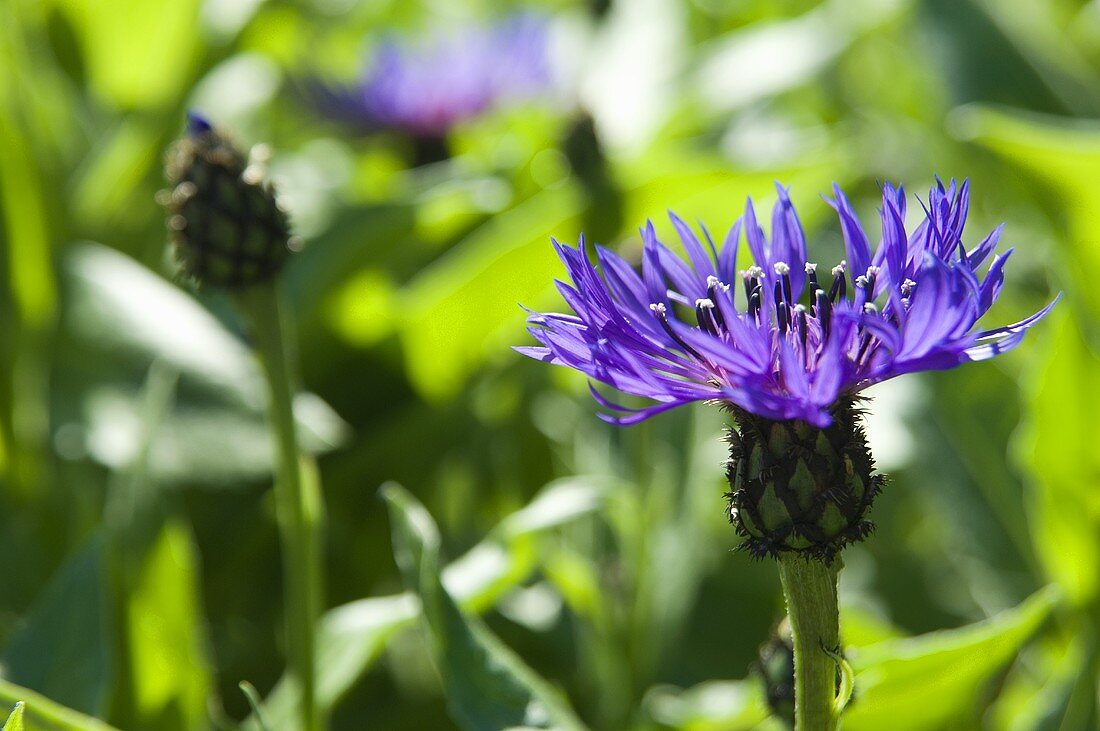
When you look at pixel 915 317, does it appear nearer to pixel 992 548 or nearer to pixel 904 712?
pixel 904 712

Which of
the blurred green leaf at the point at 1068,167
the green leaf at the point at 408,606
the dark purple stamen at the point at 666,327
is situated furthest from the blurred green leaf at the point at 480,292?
the dark purple stamen at the point at 666,327

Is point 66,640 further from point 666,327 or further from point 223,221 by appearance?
point 666,327

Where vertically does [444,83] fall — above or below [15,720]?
above

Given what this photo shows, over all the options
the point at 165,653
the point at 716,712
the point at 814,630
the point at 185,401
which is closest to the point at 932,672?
the point at 716,712

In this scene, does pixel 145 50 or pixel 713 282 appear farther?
pixel 145 50

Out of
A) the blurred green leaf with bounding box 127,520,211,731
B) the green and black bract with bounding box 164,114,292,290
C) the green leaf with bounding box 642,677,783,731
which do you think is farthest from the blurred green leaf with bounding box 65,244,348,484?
the green leaf with bounding box 642,677,783,731

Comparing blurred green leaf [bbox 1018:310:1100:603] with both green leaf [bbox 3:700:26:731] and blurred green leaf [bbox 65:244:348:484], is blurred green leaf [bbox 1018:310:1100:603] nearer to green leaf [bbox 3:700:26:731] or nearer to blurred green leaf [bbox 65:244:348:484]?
blurred green leaf [bbox 65:244:348:484]
